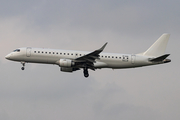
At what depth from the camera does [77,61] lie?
2329 inches

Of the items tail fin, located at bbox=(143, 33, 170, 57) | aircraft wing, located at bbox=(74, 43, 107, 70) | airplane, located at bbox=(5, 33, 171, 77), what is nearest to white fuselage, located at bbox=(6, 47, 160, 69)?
airplane, located at bbox=(5, 33, 171, 77)

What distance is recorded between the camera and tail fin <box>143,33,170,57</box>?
6450cm

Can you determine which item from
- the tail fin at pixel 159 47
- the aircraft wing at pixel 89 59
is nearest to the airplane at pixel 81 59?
the aircraft wing at pixel 89 59

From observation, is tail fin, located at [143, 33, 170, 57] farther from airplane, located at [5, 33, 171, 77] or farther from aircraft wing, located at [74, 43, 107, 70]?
aircraft wing, located at [74, 43, 107, 70]

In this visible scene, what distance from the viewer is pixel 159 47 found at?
214 feet

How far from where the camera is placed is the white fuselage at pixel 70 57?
59.4 meters

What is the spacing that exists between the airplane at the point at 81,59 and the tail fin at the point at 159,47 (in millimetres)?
1612

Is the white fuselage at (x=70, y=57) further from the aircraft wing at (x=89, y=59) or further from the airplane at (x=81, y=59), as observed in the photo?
the aircraft wing at (x=89, y=59)

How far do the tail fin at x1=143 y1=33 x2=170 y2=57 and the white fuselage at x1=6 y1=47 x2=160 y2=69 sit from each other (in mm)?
2818

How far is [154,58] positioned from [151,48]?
395cm

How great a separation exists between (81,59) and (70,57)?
2.06m

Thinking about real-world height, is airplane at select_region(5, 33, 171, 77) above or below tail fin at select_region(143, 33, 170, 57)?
below

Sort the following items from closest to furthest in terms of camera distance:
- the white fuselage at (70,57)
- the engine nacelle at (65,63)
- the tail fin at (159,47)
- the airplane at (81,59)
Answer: the engine nacelle at (65,63) → the airplane at (81,59) → the white fuselage at (70,57) → the tail fin at (159,47)

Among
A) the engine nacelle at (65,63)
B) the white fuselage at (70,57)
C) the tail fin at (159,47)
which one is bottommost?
the engine nacelle at (65,63)
